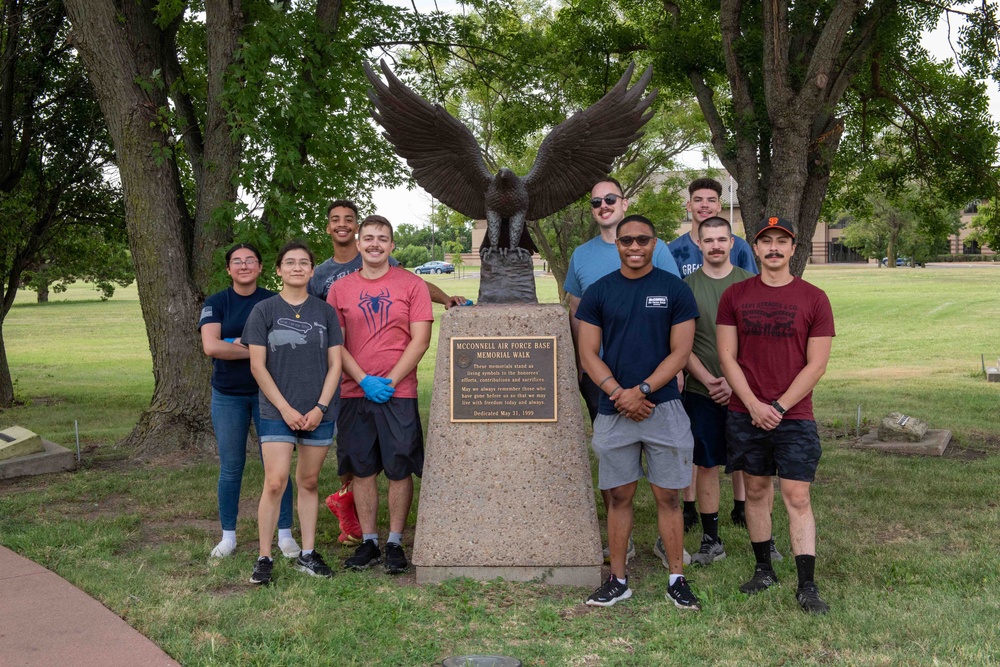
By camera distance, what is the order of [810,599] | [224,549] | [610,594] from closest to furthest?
[810,599] → [610,594] → [224,549]

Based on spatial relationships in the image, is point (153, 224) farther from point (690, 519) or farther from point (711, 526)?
point (711, 526)

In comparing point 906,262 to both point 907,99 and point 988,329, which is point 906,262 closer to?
point 988,329

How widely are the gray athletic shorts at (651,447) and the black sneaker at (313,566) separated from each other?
155 centimetres

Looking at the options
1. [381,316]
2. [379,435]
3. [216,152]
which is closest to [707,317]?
[381,316]

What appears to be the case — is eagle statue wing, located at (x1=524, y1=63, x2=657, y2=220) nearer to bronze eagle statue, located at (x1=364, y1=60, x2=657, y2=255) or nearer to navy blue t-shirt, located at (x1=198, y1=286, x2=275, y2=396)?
bronze eagle statue, located at (x1=364, y1=60, x2=657, y2=255)

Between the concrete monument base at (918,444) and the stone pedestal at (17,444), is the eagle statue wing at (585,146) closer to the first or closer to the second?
the concrete monument base at (918,444)

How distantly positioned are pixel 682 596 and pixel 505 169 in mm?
2535

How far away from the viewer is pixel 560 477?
4773 millimetres

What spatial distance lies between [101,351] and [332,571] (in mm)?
21602

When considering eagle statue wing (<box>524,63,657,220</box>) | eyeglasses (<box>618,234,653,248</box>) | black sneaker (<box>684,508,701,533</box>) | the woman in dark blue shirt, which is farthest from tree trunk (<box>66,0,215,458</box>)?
eyeglasses (<box>618,234,653,248</box>)

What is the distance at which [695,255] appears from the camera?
5.36m

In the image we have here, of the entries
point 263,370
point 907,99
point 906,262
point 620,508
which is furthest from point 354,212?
point 906,262

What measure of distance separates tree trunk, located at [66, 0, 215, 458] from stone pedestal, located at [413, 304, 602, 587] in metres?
4.20

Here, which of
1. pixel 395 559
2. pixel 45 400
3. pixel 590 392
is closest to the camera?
pixel 395 559
